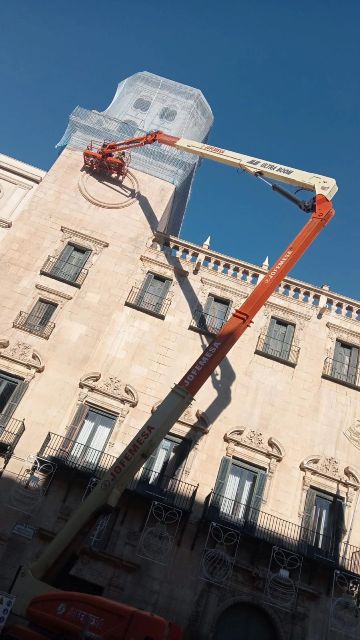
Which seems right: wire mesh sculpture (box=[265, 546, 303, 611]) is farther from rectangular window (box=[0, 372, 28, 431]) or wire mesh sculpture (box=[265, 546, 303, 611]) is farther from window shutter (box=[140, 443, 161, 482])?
rectangular window (box=[0, 372, 28, 431])

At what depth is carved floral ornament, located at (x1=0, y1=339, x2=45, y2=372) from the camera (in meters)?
18.7

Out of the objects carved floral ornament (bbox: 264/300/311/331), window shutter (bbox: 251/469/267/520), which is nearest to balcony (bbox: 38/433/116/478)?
window shutter (bbox: 251/469/267/520)

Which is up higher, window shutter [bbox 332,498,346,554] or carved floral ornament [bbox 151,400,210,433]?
carved floral ornament [bbox 151,400,210,433]

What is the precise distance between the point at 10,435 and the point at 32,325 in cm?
488

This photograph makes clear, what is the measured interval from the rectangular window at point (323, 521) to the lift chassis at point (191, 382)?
24.4 ft

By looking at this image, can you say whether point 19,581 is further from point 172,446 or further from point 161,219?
point 161,219

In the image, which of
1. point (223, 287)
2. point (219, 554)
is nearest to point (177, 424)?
point (219, 554)

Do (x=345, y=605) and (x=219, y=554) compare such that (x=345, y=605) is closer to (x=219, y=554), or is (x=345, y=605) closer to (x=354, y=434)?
(x=219, y=554)

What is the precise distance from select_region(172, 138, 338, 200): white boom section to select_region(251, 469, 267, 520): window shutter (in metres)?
10.9

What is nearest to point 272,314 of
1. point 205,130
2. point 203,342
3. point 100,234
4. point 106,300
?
point 203,342

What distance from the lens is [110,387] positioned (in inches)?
743

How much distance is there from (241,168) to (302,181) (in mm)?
3093

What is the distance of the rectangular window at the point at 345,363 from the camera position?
824 inches

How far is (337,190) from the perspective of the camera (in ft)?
60.2
